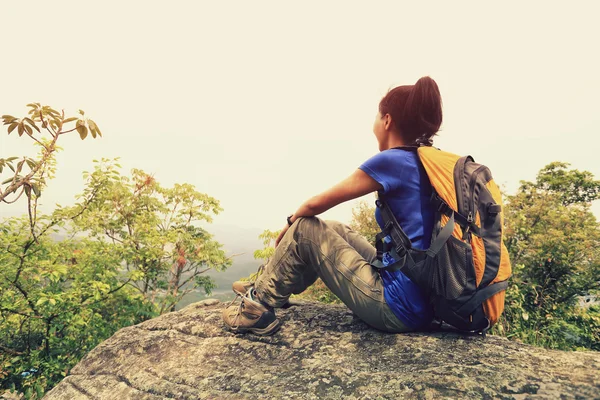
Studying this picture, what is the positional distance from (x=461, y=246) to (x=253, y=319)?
76.8 inches

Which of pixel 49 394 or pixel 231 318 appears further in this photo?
pixel 231 318

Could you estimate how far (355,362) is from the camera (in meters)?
2.44

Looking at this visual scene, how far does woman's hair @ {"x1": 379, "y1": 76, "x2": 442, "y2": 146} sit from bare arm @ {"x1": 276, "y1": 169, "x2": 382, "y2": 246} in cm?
55

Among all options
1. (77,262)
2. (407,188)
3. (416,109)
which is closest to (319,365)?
(407,188)

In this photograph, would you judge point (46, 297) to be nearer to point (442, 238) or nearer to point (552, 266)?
point (442, 238)

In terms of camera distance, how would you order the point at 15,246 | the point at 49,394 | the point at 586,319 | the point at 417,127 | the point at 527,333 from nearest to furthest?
the point at 417,127 → the point at 49,394 → the point at 15,246 → the point at 527,333 → the point at 586,319

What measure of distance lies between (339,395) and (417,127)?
6.74 feet

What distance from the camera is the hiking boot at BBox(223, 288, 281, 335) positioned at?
117 inches

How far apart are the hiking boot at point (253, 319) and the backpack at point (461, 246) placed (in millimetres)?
1360

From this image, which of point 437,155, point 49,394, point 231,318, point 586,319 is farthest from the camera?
point 586,319

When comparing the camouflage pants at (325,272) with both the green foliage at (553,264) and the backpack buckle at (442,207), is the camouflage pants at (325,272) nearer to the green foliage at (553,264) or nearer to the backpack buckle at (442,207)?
the backpack buckle at (442,207)

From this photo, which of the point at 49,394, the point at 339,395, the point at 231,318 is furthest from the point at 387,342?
the point at 49,394

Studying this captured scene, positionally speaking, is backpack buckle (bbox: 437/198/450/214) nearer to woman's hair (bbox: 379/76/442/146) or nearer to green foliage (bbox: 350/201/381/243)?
woman's hair (bbox: 379/76/442/146)

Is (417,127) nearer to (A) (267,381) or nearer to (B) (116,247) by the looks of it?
Answer: (A) (267,381)
